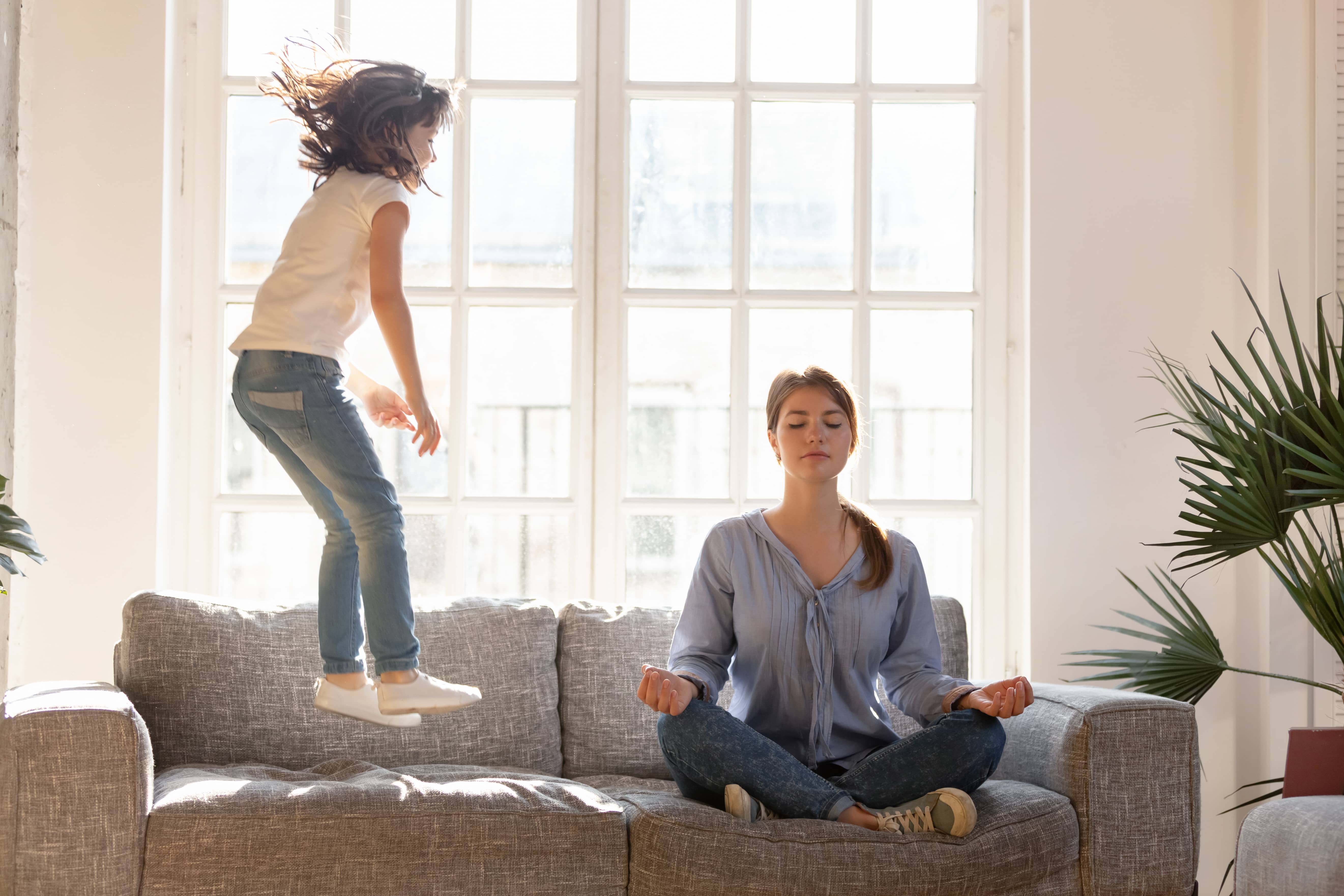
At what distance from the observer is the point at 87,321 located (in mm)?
2941

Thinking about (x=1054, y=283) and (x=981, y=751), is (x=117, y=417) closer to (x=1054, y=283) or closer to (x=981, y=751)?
(x=981, y=751)

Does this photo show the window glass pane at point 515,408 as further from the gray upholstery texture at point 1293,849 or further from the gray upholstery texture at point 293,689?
the gray upholstery texture at point 1293,849

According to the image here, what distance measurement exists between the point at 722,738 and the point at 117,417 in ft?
6.22

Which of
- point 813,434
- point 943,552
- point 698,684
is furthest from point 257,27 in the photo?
point 943,552

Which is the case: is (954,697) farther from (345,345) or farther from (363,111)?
(363,111)

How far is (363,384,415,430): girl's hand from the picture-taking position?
2117 mm

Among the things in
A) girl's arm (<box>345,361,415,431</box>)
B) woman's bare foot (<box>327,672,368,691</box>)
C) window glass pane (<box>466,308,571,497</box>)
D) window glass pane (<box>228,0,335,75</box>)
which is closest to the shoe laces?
woman's bare foot (<box>327,672,368,691</box>)

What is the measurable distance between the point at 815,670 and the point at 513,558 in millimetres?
1197

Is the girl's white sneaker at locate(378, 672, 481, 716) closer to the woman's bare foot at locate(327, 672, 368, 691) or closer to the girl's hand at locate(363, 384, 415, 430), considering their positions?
the woman's bare foot at locate(327, 672, 368, 691)

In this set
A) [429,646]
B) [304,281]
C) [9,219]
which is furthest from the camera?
[9,219]

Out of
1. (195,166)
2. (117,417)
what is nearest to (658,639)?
(117,417)

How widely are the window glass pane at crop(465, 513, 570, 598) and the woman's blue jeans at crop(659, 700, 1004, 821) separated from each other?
3.78 feet

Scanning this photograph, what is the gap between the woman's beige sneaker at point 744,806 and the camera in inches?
75.8

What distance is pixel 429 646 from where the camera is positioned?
247cm
